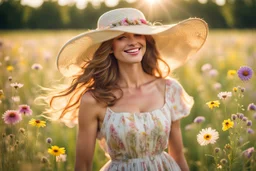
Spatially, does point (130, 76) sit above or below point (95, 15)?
below

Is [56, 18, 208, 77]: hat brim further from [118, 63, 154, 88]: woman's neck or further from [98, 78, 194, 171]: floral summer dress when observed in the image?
[98, 78, 194, 171]: floral summer dress

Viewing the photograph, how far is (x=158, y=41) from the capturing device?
265 centimetres

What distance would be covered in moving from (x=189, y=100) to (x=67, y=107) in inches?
30.7

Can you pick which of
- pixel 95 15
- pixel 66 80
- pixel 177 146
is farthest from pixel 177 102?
pixel 95 15

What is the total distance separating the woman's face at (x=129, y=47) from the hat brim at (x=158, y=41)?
72mm

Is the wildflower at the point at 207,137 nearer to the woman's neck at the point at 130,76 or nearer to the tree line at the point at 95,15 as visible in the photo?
the woman's neck at the point at 130,76

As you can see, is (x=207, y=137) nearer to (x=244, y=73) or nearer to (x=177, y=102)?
(x=177, y=102)

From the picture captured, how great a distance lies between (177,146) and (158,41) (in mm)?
685

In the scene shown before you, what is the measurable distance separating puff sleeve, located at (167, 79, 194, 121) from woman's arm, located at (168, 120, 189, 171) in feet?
0.30

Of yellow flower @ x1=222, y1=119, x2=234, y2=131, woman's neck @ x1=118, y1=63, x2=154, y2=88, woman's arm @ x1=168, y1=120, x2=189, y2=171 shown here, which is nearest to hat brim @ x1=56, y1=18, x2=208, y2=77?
woman's neck @ x1=118, y1=63, x2=154, y2=88

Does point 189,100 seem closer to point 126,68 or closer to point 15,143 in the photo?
point 126,68

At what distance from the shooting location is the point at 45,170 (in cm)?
256

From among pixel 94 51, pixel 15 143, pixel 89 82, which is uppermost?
pixel 94 51

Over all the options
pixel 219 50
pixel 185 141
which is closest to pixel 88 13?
pixel 219 50
